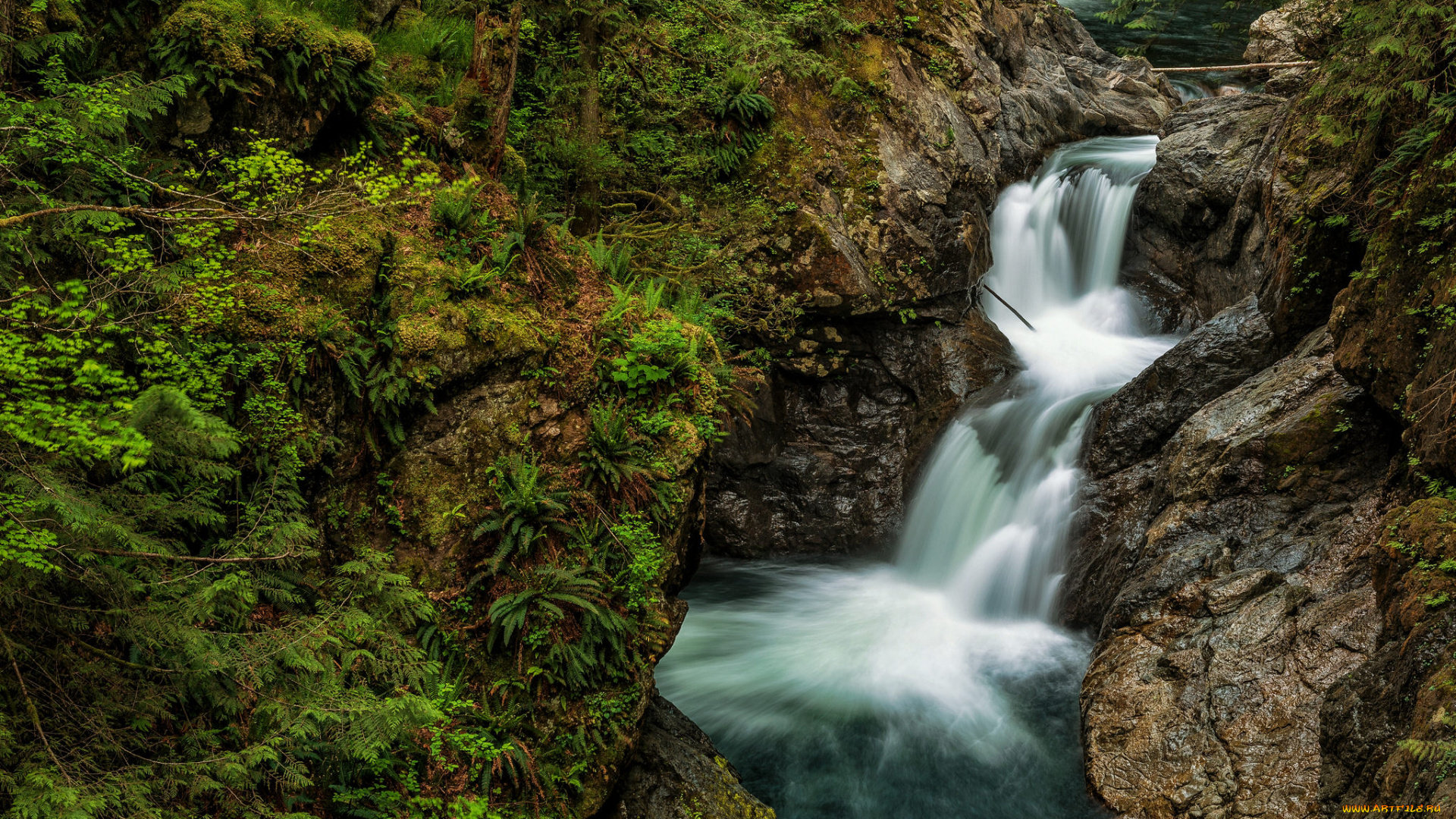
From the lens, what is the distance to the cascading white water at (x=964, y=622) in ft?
26.6

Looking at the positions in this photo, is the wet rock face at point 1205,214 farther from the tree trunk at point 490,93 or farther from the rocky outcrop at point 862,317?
the tree trunk at point 490,93

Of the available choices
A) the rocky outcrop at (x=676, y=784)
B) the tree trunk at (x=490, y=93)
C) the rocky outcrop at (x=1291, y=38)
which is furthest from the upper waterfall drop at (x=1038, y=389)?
the tree trunk at (x=490, y=93)

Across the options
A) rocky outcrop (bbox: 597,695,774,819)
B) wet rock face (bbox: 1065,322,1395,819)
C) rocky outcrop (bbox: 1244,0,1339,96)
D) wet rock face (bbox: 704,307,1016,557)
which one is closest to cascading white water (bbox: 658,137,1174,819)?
wet rock face (bbox: 704,307,1016,557)

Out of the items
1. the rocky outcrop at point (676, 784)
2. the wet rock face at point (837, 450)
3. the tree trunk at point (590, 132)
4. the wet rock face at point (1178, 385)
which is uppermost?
the tree trunk at point (590, 132)

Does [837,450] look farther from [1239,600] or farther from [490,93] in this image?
[490,93]

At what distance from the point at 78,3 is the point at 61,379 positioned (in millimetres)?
3770

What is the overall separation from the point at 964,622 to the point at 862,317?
16.2 feet

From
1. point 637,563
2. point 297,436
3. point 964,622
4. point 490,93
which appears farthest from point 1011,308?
point 297,436

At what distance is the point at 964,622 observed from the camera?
1059cm

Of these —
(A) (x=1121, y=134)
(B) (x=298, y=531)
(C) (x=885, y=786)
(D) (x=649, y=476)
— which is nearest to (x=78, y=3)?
(B) (x=298, y=531)

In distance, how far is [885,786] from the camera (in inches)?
315

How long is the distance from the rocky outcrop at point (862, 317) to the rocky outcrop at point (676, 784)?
562 cm

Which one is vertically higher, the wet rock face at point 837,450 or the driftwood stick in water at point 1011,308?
the driftwood stick in water at point 1011,308

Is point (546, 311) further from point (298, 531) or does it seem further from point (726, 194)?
point (726, 194)
